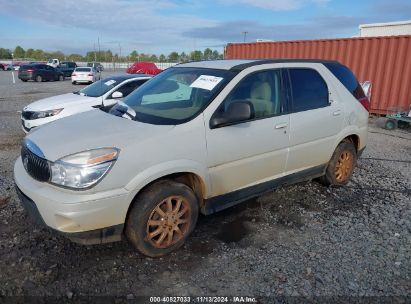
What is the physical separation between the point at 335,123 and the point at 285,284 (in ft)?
8.05

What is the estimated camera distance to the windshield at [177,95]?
3.46m

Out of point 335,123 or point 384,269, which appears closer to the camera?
point 384,269

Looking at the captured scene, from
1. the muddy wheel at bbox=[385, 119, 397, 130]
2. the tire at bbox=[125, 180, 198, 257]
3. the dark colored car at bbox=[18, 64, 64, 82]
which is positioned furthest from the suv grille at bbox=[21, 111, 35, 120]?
the dark colored car at bbox=[18, 64, 64, 82]

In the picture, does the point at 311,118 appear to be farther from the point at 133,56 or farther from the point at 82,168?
the point at 133,56

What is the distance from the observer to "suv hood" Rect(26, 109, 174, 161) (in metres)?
2.94

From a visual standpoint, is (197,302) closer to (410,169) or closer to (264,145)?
(264,145)

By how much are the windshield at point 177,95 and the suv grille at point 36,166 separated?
975 mm

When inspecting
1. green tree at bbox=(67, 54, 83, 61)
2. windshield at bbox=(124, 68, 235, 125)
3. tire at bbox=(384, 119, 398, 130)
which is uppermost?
green tree at bbox=(67, 54, 83, 61)

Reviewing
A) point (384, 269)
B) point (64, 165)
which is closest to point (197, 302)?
point (64, 165)

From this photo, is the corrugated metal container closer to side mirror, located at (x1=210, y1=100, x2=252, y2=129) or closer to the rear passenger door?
the rear passenger door

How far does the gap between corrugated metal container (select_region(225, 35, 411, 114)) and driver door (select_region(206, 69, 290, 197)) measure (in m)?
8.41

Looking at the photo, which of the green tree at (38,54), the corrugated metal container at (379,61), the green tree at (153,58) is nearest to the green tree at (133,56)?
the green tree at (153,58)

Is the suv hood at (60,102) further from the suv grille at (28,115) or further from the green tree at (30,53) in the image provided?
the green tree at (30,53)

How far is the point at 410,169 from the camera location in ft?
20.2
